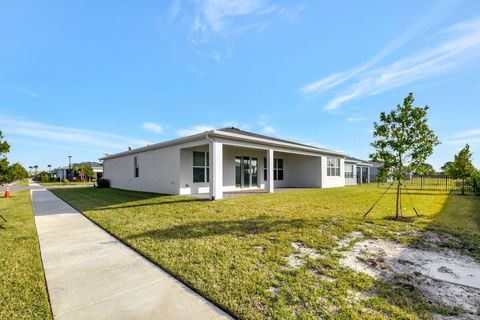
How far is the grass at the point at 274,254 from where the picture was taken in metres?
2.61

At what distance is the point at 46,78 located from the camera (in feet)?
44.8

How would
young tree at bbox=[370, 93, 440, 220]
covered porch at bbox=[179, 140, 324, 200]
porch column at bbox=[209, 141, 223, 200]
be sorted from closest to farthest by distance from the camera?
young tree at bbox=[370, 93, 440, 220], porch column at bbox=[209, 141, 223, 200], covered porch at bbox=[179, 140, 324, 200]

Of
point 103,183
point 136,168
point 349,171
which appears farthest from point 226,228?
point 349,171

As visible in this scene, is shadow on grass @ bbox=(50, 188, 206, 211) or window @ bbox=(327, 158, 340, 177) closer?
shadow on grass @ bbox=(50, 188, 206, 211)

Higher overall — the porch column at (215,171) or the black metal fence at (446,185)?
the porch column at (215,171)

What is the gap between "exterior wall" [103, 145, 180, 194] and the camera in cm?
1348

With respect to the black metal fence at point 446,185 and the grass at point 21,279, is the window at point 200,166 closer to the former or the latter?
the grass at point 21,279

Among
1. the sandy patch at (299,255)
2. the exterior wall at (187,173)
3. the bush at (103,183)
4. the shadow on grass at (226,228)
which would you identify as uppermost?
the exterior wall at (187,173)

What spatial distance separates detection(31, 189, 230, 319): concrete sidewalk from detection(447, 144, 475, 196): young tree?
20644 mm

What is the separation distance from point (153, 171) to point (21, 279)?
40.9 ft

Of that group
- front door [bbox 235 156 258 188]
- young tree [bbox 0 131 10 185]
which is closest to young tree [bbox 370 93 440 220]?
front door [bbox 235 156 258 188]

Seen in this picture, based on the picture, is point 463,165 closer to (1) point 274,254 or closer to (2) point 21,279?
(1) point 274,254

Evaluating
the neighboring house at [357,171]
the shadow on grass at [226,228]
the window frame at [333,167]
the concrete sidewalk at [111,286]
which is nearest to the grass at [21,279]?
the concrete sidewalk at [111,286]

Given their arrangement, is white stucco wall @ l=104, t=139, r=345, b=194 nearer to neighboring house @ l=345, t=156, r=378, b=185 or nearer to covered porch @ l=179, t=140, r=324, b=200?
covered porch @ l=179, t=140, r=324, b=200
